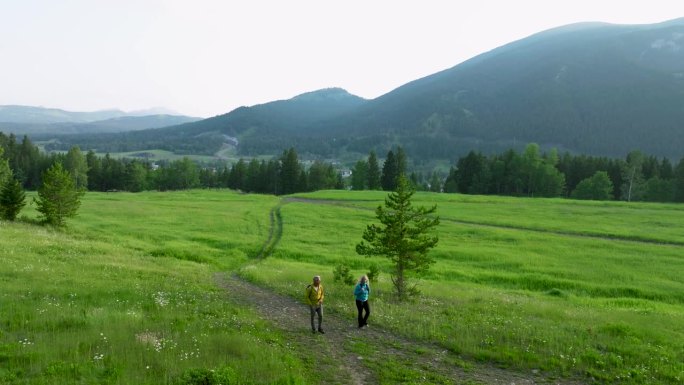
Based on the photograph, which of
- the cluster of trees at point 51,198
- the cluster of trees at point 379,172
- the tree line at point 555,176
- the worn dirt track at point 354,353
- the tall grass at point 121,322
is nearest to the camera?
the tall grass at point 121,322

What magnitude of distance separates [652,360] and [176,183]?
166550mm

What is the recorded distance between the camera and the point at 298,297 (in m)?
25.6

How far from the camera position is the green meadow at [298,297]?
44.3 feet

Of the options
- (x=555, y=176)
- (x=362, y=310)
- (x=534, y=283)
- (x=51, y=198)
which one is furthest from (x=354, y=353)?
(x=555, y=176)

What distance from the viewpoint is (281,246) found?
49.7 m

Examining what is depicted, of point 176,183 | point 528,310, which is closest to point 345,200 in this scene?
point 528,310

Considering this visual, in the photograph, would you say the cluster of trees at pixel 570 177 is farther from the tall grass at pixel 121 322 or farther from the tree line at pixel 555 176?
the tall grass at pixel 121 322

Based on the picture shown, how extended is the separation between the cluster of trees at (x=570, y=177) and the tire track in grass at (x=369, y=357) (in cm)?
11650

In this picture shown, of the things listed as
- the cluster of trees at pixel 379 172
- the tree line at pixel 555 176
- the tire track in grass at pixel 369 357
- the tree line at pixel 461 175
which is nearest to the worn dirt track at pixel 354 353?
the tire track in grass at pixel 369 357

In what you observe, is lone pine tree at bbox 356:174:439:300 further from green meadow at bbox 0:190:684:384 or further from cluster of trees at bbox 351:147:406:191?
cluster of trees at bbox 351:147:406:191

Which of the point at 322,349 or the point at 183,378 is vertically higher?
the point at 183,378

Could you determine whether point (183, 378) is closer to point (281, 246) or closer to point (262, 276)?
point (262, 276)

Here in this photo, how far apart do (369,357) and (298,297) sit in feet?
34.1

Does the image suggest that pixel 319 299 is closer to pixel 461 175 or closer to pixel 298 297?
pixel 298 297
